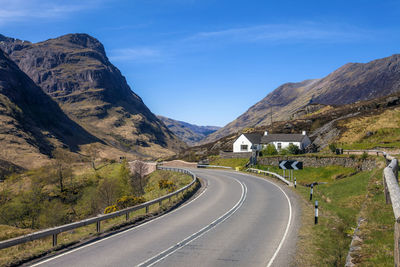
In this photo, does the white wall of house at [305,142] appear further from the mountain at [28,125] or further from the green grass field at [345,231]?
the mountain at [28,125]

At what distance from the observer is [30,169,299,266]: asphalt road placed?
10078mm

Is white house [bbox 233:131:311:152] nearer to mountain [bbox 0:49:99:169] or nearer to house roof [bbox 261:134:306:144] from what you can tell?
house roof [bbox 261:134:306:144]

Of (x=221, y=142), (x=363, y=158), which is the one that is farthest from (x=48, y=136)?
(x=363, y=158)

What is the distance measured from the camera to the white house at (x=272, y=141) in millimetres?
73938

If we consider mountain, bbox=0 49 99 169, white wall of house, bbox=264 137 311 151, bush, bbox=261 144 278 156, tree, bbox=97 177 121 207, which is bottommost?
tree, bbox=97 177 121 207

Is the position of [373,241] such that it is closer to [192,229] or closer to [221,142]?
[192,229]

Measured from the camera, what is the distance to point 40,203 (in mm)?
46625

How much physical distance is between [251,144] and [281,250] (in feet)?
226

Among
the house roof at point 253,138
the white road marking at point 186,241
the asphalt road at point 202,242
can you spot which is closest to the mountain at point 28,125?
the house roof at point 253,138

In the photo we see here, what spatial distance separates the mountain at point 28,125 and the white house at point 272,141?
65.9 metres

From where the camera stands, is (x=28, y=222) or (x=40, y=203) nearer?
(x=28, y=222)

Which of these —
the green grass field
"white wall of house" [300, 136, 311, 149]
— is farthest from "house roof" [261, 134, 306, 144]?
the green grass field

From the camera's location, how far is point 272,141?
7706 cm

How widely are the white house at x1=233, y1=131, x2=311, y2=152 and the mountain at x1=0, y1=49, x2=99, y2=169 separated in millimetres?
65918
